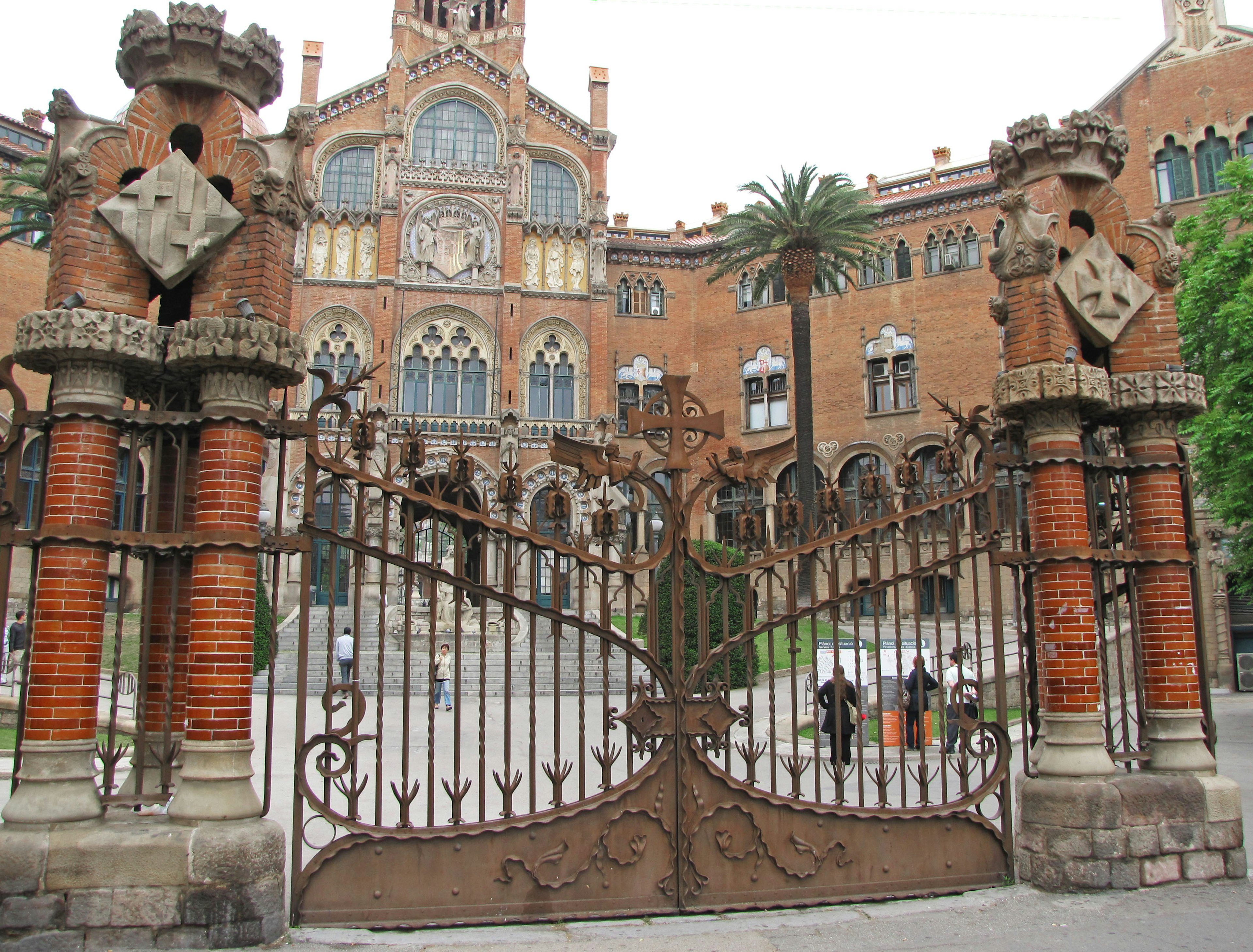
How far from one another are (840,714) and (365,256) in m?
32.7

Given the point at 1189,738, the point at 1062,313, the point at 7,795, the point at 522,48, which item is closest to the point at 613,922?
the point at 1189,738

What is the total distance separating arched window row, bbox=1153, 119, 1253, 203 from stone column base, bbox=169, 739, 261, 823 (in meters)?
32.6

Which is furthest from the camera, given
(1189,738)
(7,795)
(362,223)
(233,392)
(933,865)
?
(362,223)

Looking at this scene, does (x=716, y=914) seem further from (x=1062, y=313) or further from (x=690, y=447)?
(x=1062, y=313)

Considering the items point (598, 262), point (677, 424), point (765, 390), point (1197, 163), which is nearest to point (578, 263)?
point (598, 262)

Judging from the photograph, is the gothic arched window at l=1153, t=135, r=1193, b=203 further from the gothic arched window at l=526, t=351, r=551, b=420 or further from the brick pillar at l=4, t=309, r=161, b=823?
the brick pillar at l=4, t=309, r=161, b=823

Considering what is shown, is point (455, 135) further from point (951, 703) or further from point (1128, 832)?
point (1128, 832)

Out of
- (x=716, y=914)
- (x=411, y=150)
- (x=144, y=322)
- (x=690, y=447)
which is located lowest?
(x=716, y=914)

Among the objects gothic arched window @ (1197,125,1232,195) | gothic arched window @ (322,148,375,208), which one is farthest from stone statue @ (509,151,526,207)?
gothic arched window @ (1197,125,1232,195)

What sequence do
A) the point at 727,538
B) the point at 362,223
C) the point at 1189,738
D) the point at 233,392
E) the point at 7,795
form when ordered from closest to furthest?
the point at 233,392, the point at 1189,738, the point at 7,795, the point at 727,538, the point at 362,223

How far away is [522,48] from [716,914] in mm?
38496

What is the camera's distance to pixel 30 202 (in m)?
20.0

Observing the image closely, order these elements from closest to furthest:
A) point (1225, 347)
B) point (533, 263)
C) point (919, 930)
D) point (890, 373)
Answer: point (919, 930), point (1225, 347), point (890, 373), point (533, 263)

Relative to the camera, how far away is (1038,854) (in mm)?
6070
